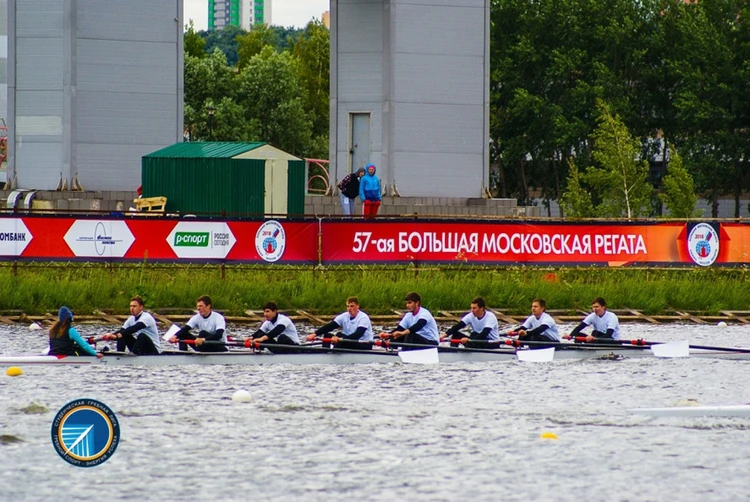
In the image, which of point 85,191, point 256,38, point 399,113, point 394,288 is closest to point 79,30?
point 85,191

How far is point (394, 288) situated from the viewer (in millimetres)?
29625

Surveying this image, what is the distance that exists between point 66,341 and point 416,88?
22.1 meters

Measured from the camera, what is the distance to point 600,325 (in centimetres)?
2411

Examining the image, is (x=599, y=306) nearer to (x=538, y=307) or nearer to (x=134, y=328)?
(x=538, y=307)

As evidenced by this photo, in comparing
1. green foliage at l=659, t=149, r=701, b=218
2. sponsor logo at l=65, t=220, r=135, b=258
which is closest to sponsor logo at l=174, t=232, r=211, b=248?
sponsor logo at l=65, t=220, r=135, b=258

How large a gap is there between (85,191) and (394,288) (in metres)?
13.9

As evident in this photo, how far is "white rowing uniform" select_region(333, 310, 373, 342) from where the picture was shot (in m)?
22.8

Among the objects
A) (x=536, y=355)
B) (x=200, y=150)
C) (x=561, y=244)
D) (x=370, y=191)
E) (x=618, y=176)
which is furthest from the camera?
(x=618, y=176)

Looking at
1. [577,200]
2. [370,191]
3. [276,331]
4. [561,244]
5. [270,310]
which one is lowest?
[276,331]

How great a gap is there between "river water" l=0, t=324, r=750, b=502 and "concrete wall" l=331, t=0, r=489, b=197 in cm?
1799

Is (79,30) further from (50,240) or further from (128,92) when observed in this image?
(50,240)
